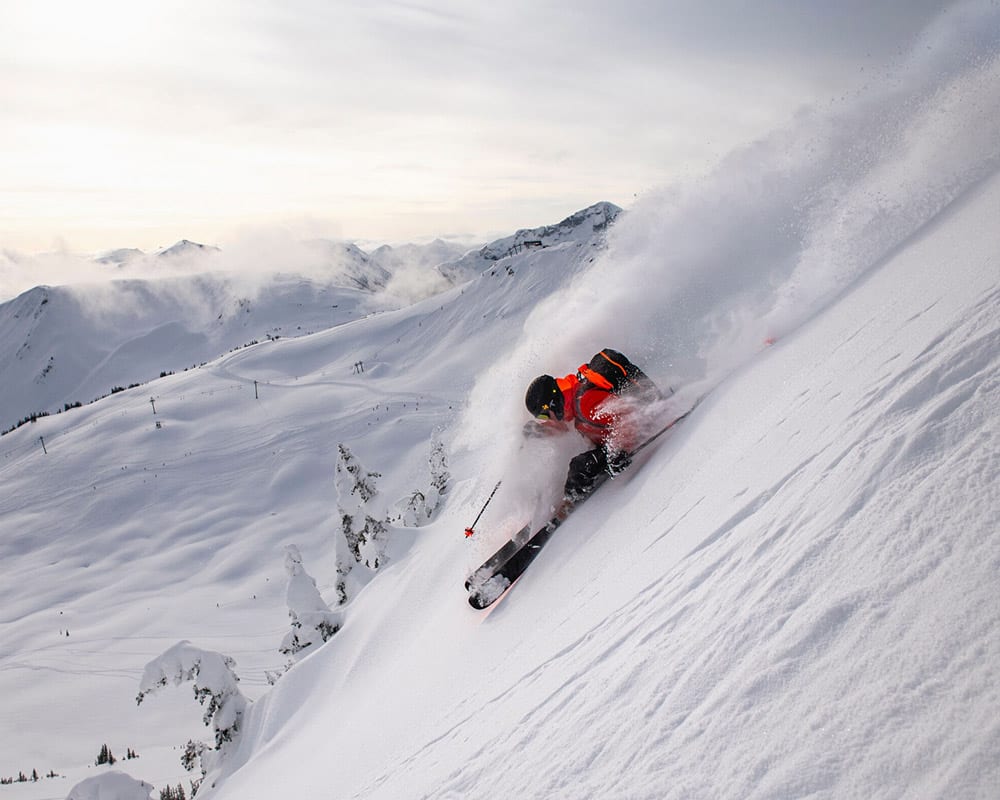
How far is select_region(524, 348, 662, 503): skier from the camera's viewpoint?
6.71 m

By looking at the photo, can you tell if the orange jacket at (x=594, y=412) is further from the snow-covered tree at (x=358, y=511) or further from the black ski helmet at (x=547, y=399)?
the snow-covered tree at (x=358, y=511)

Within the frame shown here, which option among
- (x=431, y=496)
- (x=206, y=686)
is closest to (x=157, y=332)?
(x=431, y=496)

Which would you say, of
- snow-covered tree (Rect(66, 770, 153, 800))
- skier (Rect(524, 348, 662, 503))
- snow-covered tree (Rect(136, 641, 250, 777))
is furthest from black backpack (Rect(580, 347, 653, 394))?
snow-covered tree (Rect(136, 641, 250, 777))

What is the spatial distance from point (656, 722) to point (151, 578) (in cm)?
3411

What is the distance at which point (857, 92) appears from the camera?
850 centimetres

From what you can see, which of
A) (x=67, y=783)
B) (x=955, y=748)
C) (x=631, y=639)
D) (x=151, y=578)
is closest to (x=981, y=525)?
(x=955, y=748)

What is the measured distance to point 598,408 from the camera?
6.87 metres

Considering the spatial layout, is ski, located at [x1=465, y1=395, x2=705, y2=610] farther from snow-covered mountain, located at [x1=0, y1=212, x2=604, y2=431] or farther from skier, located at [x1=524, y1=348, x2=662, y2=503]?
snow-covered mountain, located at [x1=0, y1=212, x2=604, y2=431]

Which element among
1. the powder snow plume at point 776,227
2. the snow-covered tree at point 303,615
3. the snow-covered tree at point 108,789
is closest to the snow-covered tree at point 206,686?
the snow-covered tree at point 108,789

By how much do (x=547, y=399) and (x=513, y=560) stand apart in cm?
191

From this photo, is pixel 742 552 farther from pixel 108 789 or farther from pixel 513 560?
pixel 108 789

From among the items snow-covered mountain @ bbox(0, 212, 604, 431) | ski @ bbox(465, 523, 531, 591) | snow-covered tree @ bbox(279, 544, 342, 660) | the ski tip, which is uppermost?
snow-covered mountain @ bbox(0, 212, 604, 431)

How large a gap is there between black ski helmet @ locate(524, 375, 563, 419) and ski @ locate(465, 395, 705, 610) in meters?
0.96

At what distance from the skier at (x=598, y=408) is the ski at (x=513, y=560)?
15 cm
